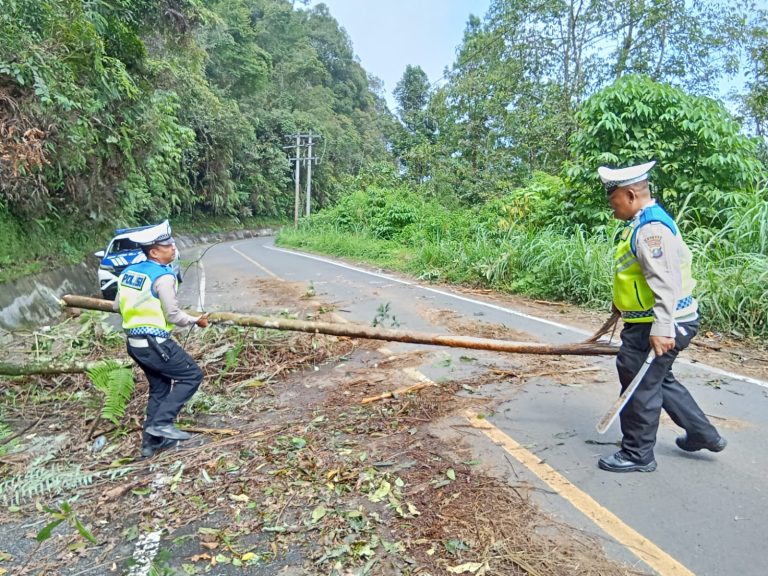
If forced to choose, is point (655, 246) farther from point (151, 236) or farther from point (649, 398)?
point (151, 236)

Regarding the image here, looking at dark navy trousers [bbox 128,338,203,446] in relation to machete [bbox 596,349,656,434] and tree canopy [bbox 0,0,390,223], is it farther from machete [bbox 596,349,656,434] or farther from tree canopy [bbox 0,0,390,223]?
tree canopy [bbox 0,0,390,223]

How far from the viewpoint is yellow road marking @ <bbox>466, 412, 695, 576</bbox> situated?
2.42 meters

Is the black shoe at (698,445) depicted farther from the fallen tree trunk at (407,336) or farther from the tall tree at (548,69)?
the tall tree at (548,69)

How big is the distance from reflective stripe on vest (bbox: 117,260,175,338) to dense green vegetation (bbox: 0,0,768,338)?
17.0 feet

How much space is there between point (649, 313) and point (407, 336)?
183 centimetres

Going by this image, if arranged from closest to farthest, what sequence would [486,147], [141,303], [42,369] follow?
[141,303], [42,369], [486,147]

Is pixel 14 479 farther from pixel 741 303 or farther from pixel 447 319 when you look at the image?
pixel 741 303

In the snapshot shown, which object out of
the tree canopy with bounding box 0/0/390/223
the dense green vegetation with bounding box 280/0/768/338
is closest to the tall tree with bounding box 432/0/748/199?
the dense green vegetation with bounding box 280/0/768/338

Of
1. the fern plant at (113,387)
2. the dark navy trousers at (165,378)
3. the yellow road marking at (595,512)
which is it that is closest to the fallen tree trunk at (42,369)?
the fern plant at (113,387)

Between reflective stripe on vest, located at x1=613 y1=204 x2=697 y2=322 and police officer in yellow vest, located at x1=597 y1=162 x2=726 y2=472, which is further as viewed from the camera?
reflective stripe on vest, located at x1=613 y1=204 x2=697 y2=322

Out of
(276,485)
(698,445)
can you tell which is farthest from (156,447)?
(698,445)

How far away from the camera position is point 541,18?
21141 mm

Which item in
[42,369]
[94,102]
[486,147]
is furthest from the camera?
[486,147]

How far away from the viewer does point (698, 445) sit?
11.0ft
